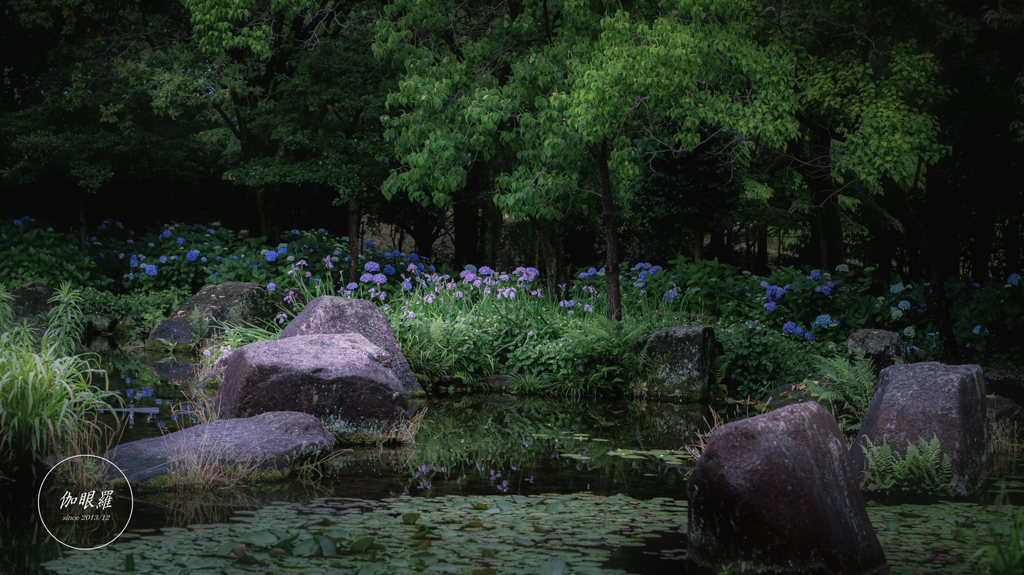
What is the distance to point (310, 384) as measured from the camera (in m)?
6.42

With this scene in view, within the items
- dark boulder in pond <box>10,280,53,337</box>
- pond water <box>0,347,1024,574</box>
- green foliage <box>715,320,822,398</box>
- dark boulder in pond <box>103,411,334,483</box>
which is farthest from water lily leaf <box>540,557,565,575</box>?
dark boulder in pond <box>10,280,53,337</box>

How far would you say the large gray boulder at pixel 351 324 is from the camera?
8.45m

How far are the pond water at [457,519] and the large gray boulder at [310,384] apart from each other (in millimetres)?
419

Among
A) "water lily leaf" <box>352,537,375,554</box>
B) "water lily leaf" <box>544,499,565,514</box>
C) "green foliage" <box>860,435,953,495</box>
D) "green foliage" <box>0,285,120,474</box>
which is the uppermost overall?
"green foliage" <box>0,285,120,474</box>

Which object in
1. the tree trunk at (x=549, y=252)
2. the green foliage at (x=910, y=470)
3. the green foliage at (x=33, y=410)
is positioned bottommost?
the green foliage at (x=910, y=470)

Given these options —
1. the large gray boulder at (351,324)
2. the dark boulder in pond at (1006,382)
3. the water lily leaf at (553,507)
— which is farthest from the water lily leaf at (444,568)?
the dark boulder in pond at (1006,382)

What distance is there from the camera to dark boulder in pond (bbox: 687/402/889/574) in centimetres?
333

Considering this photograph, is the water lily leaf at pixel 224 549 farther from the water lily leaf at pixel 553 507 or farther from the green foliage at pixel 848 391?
the green foliage at pixel 848 391

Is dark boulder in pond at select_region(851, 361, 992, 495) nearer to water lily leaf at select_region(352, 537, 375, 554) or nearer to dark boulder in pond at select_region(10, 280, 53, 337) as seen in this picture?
→ water lily leaf at select_region(352, 537, 375, 554)

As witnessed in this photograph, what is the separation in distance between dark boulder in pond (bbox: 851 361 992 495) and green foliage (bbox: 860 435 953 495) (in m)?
0.06

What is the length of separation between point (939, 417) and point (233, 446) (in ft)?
14.5

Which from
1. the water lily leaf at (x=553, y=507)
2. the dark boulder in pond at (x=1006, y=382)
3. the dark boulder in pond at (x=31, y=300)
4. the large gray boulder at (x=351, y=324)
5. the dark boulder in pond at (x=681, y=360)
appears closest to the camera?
the water lily leaf at (x=553, y=507)

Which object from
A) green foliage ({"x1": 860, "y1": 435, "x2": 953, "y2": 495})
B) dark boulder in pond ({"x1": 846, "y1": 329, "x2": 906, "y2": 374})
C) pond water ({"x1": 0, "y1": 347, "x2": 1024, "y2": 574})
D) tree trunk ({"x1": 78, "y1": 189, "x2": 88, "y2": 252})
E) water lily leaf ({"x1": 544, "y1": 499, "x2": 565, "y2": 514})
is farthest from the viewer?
tree trunk ({"x1": 78, "y1": 189, "x2": 88, "y2": 252})

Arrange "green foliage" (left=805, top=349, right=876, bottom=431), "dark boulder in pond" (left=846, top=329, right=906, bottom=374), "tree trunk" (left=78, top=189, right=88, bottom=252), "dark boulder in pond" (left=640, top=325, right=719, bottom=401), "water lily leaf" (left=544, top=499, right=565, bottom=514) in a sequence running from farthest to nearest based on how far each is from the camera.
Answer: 1. "tree trunk" (left=78, top=189, right=88, bottom=252)
2. "dark boulder in pond" (left=640, top=325, right=719, bottom=401)
3. "dark boulder in pond" (left=846, top=329, right=906, bottom=374)
4. "green foliage" (left=805, top=349, right=876, bottom=431)
5. "water lily leaf" (left=544, top=499, right=565, bottom=514)
